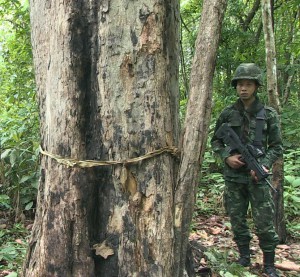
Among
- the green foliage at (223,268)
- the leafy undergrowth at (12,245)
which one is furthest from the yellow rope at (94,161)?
the green foliage at (223,268)

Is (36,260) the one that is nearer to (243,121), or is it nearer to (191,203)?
(191,203)

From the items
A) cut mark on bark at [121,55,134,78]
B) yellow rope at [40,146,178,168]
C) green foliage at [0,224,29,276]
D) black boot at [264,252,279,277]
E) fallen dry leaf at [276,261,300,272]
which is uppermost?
cut mark on bark at [121,55,134,78]

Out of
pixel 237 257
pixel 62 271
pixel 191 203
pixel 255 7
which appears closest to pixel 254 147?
pixel 237 257

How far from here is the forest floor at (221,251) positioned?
140 inches

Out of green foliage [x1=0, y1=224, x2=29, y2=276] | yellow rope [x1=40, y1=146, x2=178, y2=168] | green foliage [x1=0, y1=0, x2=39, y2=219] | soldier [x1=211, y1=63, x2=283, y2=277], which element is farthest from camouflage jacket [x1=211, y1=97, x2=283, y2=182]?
green foliage [x1=0, y1=0, x2=39, y2=219]

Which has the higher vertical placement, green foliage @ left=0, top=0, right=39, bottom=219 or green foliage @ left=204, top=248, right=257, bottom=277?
green foliage @ left=0, top=0, right=39, bottom=219

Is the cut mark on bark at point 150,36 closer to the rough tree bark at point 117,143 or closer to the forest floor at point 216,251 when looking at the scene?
the rough tree bark at point 117,143

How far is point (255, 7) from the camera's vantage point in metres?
9.54

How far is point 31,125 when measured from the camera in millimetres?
5625

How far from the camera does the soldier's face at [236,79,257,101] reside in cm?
410

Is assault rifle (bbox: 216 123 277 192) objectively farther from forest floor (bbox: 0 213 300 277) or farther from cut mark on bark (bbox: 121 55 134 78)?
cut mark on bark (bbox: 121 55 134 78)

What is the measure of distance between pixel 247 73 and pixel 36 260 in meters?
2.68

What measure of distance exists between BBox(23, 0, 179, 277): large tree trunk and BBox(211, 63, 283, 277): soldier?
1.66 meters

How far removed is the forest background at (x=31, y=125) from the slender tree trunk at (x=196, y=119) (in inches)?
30.7
